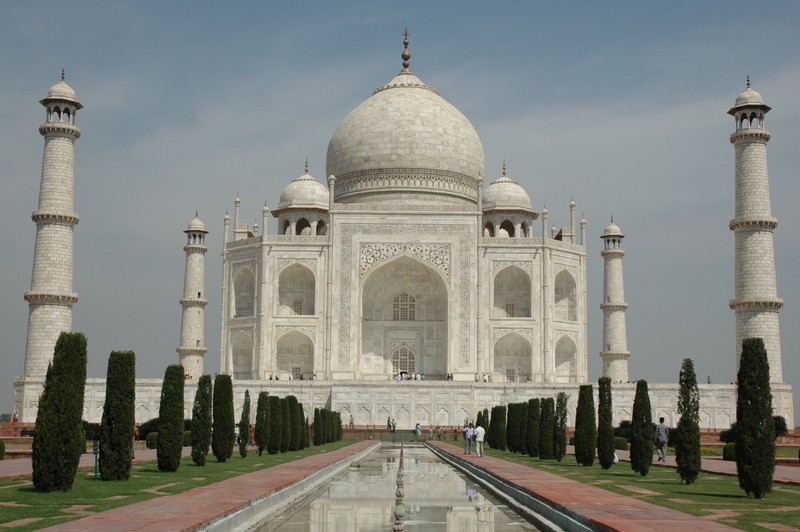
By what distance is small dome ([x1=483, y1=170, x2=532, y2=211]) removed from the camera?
36.7 m

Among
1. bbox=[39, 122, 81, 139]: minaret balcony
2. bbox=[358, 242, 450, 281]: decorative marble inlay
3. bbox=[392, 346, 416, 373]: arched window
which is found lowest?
bbox=[392, 346, 416, 373]: arched window

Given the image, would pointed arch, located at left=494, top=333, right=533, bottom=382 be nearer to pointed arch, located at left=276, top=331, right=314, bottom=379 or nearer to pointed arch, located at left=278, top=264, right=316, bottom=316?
pointed arch, located at left=276, top=331, right=314, bottom=379

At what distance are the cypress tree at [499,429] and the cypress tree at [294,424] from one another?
15.7 ft

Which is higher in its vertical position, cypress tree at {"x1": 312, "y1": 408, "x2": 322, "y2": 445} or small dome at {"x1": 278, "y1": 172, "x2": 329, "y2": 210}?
small dome at {"x1": 278, "y1": 172, "x2": 329, "y2": 210}

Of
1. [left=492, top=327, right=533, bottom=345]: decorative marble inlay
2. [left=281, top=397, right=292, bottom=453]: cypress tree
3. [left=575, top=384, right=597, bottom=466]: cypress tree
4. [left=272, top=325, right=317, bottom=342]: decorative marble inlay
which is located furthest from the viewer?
[left=492, top=327, right=533, bottom=345]: decorative marble inlay

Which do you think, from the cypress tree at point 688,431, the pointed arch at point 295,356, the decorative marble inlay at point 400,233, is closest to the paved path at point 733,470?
the cypress tree at point 688,431

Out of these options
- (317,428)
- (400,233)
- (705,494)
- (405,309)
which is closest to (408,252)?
(400,233)

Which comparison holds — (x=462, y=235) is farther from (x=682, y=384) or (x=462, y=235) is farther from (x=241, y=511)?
(x=241, y=511)

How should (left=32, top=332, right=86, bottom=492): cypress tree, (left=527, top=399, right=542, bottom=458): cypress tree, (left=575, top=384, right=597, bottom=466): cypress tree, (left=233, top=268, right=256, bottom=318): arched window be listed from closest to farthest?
(left=32, top=332, right=86, bottom=492): cypress tree, (left=575, top=384, right=597, bottom=466): cypress tree, (left=527, top=399, right=542, bottom=458): cypress tree, (left=233, top=268, right=256, bottom=318): arched window

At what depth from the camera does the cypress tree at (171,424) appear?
1270 cm

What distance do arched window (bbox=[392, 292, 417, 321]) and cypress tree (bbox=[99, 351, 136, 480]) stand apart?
2271cm

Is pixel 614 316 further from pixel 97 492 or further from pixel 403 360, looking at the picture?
pixel 97 492

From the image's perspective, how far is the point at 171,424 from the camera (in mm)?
12922

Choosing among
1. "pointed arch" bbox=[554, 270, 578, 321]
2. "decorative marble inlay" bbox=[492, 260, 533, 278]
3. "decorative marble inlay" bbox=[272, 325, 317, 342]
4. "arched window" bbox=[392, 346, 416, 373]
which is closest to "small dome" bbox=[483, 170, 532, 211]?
"pointed arch" bbox=[554, 270, 578, 321]
